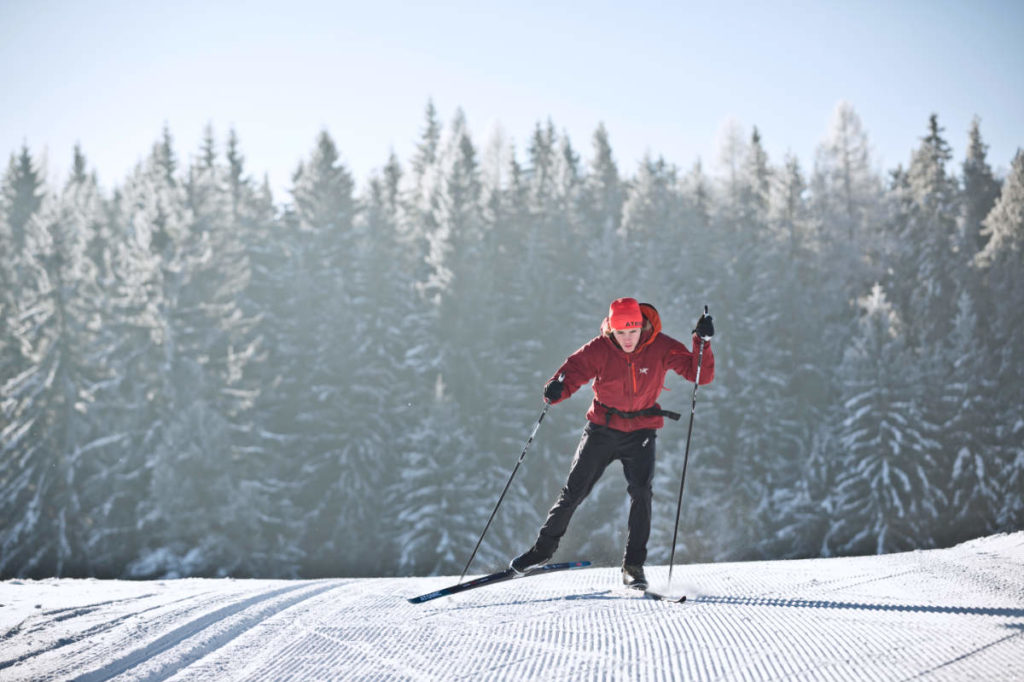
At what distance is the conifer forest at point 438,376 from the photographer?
28547mm

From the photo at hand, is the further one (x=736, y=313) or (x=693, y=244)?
(x=693, y=244)

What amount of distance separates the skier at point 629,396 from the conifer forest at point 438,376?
23.1m

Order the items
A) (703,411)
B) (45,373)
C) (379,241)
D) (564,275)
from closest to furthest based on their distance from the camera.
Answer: (45,373)
(703,411)
(379,241)
(564,275)

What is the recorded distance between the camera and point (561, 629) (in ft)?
14.6

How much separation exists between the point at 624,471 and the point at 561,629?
168cm

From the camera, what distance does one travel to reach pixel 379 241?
38.7 m

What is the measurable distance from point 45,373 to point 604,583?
99.9 ft

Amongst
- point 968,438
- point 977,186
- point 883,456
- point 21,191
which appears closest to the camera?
point 883,456

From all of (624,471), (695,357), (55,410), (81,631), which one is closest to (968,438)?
(695,357)

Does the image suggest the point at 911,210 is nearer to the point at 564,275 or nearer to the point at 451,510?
the point at 564,275

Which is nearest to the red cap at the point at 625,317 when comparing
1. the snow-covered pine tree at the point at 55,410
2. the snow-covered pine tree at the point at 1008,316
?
the snow-covered pine tree at the point at 55,410

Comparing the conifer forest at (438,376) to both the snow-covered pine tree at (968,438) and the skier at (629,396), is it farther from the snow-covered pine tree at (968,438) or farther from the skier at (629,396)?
the skier at (629,396)

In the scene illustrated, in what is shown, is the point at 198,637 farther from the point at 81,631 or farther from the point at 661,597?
the point at 661,597

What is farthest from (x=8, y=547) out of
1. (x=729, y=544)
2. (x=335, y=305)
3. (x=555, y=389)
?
(x=555, y=389)
